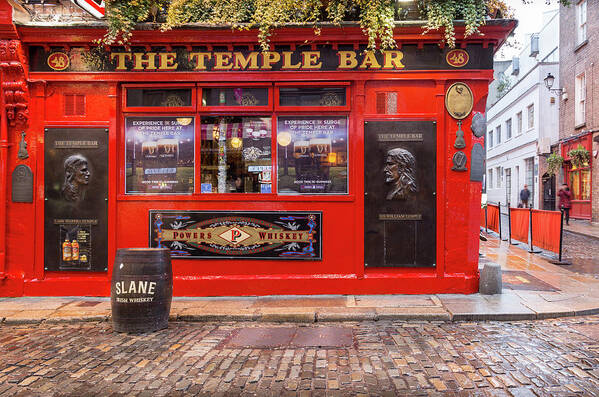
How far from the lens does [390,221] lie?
23.3 ft

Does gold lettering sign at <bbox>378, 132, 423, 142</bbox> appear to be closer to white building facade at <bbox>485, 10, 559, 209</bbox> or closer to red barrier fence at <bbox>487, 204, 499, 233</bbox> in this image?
red barrier fence at <bbox>487, 204, 499, 233</bbox>

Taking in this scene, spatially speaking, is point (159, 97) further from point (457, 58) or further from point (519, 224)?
point (519, 224)

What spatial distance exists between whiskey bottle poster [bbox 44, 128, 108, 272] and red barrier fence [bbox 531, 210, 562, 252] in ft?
32.9

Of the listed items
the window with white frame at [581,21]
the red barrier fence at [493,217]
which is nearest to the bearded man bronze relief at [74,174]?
the red barrier fence at [493,217]

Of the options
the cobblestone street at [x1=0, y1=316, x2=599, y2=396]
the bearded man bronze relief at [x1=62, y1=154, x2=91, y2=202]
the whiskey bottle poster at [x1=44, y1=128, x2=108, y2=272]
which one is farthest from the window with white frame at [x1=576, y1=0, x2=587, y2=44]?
the bearded man bronze relief at [x1=62, y1=154, x2=91, y2=202]

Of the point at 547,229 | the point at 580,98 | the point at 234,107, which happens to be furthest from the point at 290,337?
the point at 580,98

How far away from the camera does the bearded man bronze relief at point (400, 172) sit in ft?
23.0

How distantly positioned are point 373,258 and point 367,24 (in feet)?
12.5

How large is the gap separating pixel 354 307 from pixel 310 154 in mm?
2701

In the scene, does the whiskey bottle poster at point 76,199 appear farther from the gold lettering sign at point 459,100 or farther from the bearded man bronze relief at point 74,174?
the gold lettering sign at point 459,100

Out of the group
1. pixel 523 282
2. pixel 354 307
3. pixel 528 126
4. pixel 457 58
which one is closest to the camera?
pixel 354 307

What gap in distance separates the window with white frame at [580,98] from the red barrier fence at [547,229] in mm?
13159

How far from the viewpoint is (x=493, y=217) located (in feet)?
53.7

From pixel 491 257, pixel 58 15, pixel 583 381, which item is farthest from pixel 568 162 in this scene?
pixel 58 15
